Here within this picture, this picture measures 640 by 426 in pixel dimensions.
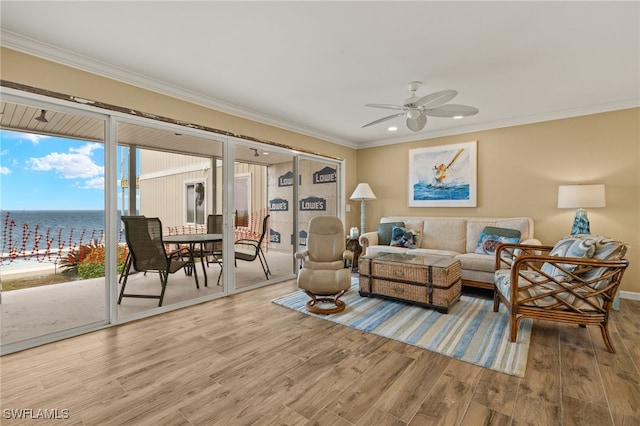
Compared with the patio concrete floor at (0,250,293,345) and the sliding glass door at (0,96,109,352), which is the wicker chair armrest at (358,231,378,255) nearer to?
the patio concrete floor at (0,250,293,345)

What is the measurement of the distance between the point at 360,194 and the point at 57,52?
173 inches

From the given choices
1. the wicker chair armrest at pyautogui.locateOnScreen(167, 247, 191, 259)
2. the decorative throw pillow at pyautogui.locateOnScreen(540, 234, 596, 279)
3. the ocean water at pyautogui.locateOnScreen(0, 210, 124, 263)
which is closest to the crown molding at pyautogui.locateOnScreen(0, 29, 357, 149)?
the ocean water at pyautogui.locateOnScreen(0, 210, 124, 263)

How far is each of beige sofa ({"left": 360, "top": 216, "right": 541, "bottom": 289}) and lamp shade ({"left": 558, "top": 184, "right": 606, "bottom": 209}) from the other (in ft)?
1.91

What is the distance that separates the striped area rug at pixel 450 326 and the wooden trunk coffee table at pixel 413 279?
11cm

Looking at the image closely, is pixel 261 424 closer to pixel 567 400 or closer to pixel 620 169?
pixel 567 400

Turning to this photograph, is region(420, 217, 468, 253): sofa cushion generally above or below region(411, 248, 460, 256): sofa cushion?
above

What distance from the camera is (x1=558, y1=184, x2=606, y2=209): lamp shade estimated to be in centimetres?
351

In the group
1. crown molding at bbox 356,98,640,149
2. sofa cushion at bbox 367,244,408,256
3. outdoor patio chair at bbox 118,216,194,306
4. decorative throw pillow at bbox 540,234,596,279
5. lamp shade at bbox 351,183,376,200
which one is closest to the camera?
decorative throw pillow at bbox 540,234,596,279

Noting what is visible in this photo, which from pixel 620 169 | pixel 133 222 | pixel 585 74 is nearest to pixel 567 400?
pixel 585 74

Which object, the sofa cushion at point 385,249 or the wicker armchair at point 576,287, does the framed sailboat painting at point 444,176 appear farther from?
the wicker armchair at point 576,287

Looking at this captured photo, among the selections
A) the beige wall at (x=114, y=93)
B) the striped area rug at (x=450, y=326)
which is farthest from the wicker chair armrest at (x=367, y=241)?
the beige wall at (x=114, y=93)

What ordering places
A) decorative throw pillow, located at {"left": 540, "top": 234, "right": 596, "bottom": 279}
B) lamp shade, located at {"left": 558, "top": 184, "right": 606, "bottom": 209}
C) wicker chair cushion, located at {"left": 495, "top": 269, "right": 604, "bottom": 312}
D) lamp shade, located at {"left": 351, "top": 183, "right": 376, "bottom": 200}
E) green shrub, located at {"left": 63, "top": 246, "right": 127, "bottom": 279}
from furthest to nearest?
lamp shade, located at {"left": 351, "top": 183, "right": 376, "bottom": 200} < lamp shade, located at {"left": 558, "top": 184, "right": 606, "bottom": 209} < green shrub, located at {"left": 63, "top": 246, "right": 127, "bottom": 279} < decorative throw pillow, located at {"left": 540, "top": 234, "right": 596, "bottom": 279} < wicker chair cushion, located at {"left": 495, "top": 269, "right": 604, "bottom": 312}

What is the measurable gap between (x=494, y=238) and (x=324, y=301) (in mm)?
2570

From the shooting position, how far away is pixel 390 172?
5777 mm
